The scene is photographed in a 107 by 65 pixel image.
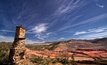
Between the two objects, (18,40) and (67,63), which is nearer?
(18,40)

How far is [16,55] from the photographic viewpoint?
27.9ft

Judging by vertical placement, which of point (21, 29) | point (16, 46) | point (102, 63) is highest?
point (21, 29)

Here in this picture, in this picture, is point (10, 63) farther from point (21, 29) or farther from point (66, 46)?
point (66, 46)

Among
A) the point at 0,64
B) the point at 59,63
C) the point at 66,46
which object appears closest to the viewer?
the point at 0,64

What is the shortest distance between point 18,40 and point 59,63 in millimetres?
6770

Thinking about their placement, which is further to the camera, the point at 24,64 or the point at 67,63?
the point at 67,63

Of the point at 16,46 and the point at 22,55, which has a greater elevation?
the point at 16,46

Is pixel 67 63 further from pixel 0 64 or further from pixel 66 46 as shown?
pixel 66 46

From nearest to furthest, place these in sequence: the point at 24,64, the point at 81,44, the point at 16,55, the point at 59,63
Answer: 1. the point at 16,55
2. the point at 24,64
3. the point at 59,63
4. the point at 81,44

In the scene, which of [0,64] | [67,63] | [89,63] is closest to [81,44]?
[89,63]

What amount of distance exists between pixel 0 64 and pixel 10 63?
298 cm

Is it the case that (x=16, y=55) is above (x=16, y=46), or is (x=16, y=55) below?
below

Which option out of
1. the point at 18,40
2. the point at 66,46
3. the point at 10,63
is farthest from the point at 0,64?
the point at 66,46

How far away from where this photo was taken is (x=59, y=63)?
549 inches
